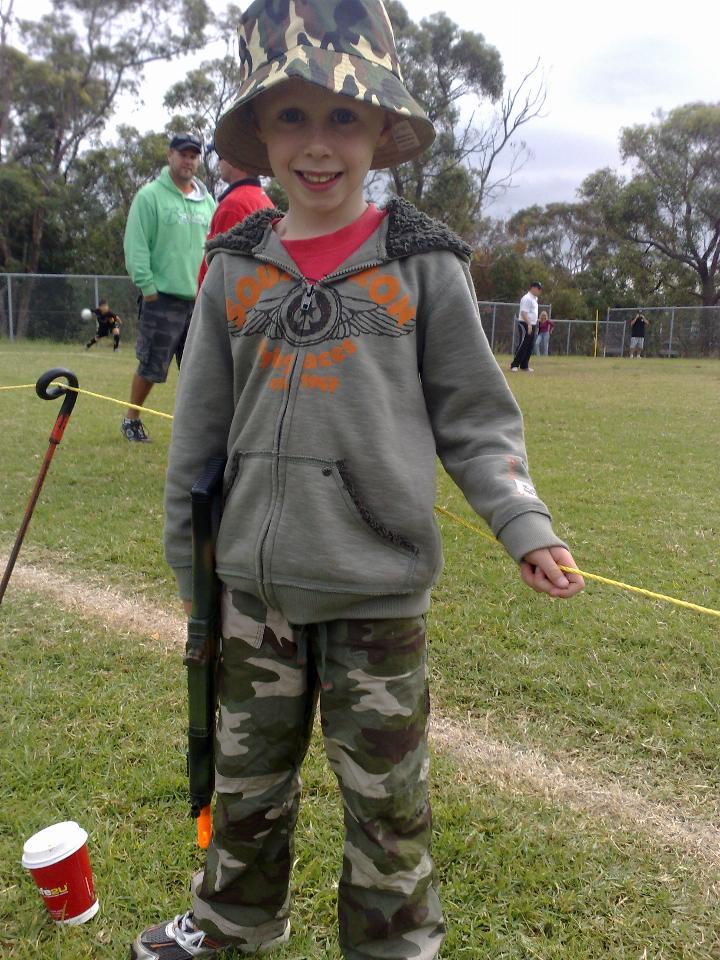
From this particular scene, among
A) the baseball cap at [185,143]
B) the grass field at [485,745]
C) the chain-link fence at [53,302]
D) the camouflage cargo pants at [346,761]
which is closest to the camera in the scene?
the camouflage cargo pants at [346,761]

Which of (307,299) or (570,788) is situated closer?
(307,299)

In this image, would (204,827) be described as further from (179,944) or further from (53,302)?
(53,302)

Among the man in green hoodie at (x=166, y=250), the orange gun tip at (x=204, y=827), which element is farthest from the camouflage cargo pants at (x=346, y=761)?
the man in green hoodie at (x=166, y=250)

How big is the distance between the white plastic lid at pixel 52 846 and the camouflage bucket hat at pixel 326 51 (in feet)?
5.17

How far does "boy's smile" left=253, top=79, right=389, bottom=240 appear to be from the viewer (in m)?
1.45

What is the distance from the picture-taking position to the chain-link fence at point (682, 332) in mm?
27094

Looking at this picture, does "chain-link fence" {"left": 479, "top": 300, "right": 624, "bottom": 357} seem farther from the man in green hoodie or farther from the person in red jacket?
the person in red jacket

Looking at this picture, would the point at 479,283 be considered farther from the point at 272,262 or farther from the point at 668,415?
the point at 272,262

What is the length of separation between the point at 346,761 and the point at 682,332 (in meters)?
29.0

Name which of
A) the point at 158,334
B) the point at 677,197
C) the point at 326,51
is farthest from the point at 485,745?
the point at 677,197

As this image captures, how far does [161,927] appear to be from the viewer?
5.62 ft

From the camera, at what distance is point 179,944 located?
1.67 m

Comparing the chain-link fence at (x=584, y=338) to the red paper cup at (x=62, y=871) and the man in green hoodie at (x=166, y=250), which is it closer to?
the man in green hoodie at (x=166, y=250)

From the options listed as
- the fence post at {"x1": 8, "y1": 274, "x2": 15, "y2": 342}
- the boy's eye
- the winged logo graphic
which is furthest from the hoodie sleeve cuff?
the fence post at {"x1": 8, "y1": 274, "x2": 15, "y2": 342}
